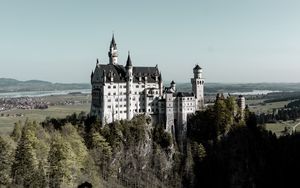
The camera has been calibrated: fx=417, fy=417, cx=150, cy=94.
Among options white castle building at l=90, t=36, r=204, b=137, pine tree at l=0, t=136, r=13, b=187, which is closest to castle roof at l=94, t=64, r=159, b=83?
white castle building at l=90, t=36, r=204, b=137

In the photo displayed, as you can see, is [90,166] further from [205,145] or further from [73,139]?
[205,145]

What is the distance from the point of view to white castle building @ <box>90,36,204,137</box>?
377ft

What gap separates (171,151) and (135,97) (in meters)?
18.6

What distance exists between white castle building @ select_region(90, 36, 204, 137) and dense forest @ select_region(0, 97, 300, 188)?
312 centimetres

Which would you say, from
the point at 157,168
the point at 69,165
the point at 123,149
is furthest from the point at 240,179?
the point at 69,165

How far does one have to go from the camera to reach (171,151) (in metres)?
119

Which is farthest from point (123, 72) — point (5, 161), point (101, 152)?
point (5, 161)

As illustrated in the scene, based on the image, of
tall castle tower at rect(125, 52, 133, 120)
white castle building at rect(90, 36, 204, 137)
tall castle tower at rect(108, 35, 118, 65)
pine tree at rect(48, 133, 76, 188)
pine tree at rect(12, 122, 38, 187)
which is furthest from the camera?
tall castle tower at rect(108, 35, 118, 65)

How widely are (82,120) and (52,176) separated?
35.7 metres

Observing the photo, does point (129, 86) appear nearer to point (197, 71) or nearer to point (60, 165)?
point (197, 71)

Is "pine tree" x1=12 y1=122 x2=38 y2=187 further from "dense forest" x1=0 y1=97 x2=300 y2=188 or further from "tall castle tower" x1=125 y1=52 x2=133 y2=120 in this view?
"tall castle tower" x1=125 y1=52 x2=133 y2=120

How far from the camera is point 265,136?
5364 inches

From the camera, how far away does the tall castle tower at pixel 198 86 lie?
128 m

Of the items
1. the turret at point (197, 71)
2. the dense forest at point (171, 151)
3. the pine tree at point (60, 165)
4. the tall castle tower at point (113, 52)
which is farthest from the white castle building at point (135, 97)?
the pine tree at point (60, 165)
